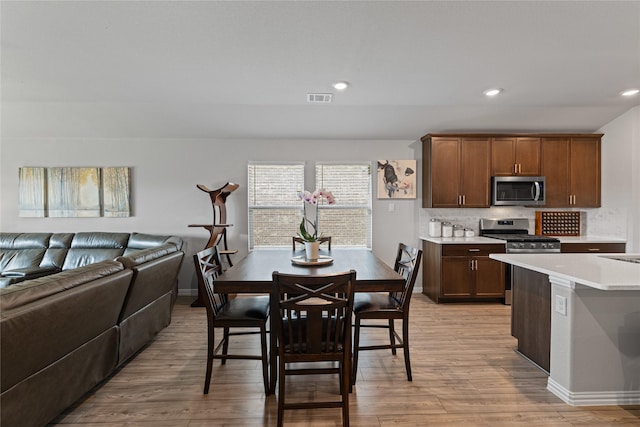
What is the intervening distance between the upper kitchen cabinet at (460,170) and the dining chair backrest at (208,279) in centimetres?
311

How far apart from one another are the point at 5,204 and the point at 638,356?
24.0 feet

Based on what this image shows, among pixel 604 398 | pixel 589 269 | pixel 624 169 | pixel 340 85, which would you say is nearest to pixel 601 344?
pixel 604 398

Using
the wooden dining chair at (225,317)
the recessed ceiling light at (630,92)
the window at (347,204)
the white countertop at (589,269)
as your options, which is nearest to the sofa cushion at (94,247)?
the wooden dining chair at (225,317)

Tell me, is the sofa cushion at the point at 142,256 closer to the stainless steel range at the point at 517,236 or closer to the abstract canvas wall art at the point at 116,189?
the abstract canvas wall art at the point at 116,189

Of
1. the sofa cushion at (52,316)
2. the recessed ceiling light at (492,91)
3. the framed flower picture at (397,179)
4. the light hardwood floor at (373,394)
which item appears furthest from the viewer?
the framed flower picture at (397,179)

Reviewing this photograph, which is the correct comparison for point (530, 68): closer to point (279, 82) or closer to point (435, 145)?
point (435, 145)

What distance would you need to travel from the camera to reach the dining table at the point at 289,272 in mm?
1966

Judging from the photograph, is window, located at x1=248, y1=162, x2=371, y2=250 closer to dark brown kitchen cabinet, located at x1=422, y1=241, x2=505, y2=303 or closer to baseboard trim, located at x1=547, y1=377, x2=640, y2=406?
dark brown kitchen cabinet, located at x1=422, y1=241, x2=505, y2=303

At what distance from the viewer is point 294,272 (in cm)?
218

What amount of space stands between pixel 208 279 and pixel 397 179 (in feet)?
10.6

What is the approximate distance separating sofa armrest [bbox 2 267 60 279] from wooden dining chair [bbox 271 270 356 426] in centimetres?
351

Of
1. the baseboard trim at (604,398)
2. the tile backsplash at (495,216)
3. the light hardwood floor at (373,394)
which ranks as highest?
the tile backsplash at (495,216)

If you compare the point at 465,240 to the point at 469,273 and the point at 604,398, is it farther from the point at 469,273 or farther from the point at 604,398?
the point at 604,398

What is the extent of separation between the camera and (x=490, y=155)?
428 centimetres
